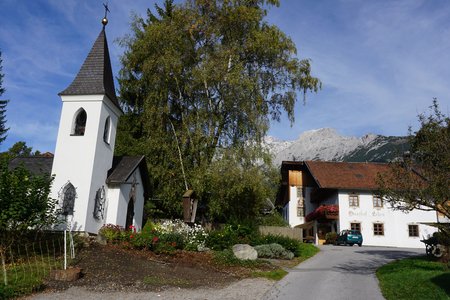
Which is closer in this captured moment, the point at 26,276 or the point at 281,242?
the point at 26,276

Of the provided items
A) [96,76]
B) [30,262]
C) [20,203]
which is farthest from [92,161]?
[30,262]

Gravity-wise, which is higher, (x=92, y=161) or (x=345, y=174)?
(x=345, y=174)

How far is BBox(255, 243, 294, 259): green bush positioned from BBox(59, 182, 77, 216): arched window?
374 inches

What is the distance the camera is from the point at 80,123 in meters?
21.6

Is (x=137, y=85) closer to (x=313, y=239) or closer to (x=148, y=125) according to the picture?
(x=148, y=125)

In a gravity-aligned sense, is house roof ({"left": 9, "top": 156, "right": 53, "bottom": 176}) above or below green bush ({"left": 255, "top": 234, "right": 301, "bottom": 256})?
above

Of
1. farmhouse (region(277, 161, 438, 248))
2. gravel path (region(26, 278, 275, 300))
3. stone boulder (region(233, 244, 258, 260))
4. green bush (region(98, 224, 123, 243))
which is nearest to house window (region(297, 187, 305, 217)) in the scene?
farmhouse (region(277, 161, 438, 248))

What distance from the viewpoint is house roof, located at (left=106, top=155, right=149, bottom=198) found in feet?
70.7

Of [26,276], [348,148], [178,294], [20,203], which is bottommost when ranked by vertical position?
[178,294]

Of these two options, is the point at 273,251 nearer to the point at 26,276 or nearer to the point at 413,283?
the point at 413,283

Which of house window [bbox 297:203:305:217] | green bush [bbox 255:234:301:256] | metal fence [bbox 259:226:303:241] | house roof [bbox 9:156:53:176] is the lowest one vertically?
green bush [bbox 255:234:301:256]

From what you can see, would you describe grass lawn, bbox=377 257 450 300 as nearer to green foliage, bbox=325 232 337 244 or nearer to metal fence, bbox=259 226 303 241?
metal fence, bbox=259 226 303 241

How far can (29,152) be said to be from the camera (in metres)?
59.5

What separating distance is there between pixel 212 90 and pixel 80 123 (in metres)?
8.61
